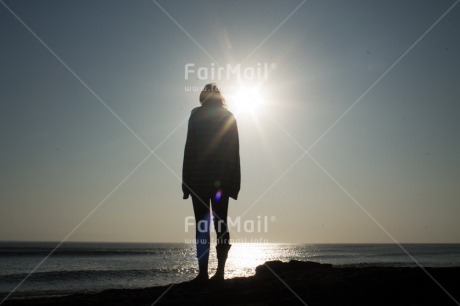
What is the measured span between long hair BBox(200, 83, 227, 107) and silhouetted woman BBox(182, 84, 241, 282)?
14 mm

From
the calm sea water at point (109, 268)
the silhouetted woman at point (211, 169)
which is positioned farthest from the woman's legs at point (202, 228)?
the calm sea water at point (109, 268)

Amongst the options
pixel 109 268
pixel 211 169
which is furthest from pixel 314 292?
pixel 109 268

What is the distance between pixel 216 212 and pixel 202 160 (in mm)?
695

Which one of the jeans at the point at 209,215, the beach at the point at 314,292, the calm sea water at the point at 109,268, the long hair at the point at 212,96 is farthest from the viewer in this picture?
the calm sea water at the point at 109,268

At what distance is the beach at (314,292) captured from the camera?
3367 millimetres

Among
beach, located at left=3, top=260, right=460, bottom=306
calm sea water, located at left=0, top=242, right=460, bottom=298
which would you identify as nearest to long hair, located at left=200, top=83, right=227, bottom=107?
beach, located at left=3, top=260, right=460, bottom=306

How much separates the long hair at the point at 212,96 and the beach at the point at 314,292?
7.67 ft

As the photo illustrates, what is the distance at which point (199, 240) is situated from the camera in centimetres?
483

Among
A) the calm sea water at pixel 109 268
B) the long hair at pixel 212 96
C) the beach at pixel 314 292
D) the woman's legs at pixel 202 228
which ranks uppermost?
the long hair at pixel 212 96

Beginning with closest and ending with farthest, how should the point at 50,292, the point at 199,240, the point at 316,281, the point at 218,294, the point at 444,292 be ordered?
the point at 444,292, the point at 218,294, the point at 316,281, the point at 199,240, the point at 50,292

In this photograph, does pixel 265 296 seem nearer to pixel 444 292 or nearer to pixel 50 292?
pixel 444 292

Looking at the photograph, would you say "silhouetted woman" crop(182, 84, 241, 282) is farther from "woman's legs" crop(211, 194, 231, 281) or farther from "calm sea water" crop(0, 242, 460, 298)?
"calm sea water" crop(0, 242, 460, 298)

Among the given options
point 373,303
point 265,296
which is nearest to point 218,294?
point 265,296

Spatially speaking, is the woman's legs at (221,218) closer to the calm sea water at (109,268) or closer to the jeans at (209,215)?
the jeans at (209,215)
